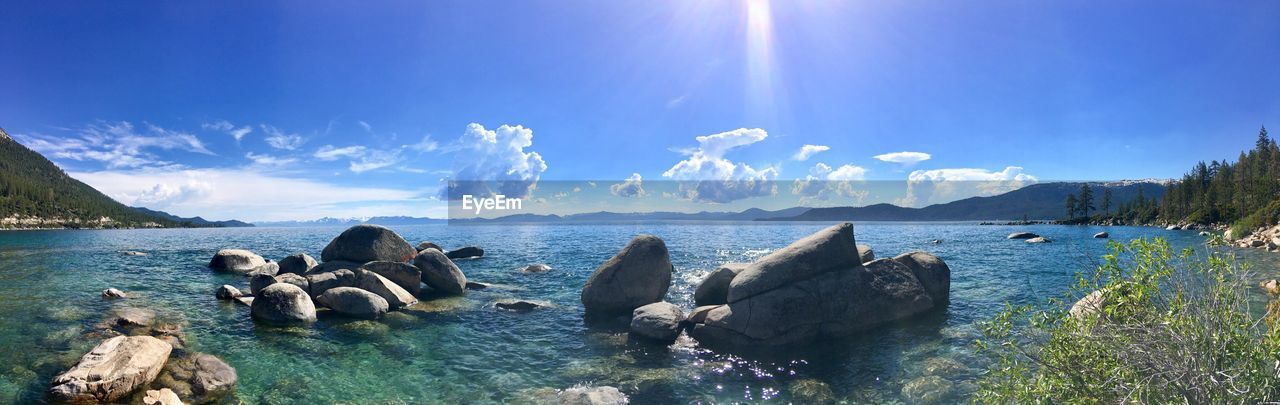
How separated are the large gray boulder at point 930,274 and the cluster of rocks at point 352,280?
2082cm

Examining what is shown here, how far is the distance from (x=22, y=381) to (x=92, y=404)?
297 centimetres

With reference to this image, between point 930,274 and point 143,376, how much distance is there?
25.1m

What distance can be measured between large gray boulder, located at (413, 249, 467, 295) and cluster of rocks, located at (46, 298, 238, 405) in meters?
10.7

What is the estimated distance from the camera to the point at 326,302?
19.3 m

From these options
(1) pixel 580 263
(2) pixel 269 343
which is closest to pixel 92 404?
(2) pixel 269 343

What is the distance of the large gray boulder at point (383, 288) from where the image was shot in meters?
20.2

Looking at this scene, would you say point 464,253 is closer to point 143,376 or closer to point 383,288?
point 383,288

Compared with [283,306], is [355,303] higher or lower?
lower

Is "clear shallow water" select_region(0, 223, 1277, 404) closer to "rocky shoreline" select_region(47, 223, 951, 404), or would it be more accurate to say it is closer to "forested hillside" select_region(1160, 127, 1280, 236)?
"rocky shoreline" select_region(47, 223, 951, 404)

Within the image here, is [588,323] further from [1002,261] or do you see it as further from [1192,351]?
[1002,261]

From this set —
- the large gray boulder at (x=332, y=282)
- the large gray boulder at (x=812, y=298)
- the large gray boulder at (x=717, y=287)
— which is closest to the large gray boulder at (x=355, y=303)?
the large gray boulder at (x=332, y=282)

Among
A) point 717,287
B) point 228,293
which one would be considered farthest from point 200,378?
point 717,287

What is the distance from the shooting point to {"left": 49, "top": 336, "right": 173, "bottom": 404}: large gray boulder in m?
10.1

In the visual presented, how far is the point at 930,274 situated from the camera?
20.0 meters
